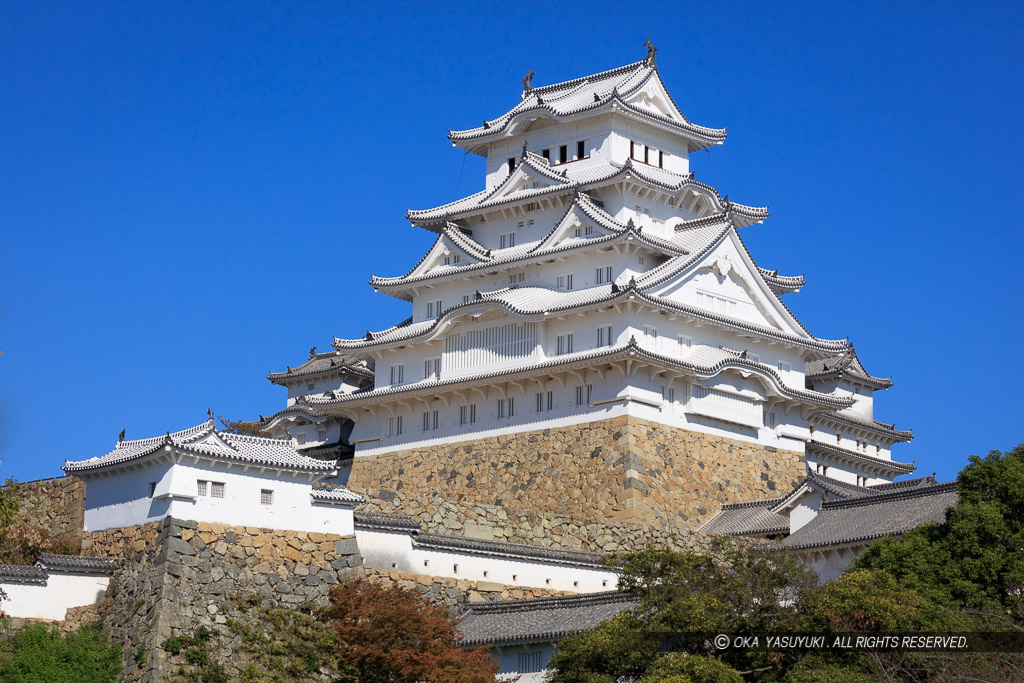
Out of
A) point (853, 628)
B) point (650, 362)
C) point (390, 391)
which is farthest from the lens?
point (390, 391)

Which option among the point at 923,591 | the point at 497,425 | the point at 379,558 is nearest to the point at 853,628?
the point at 923,591

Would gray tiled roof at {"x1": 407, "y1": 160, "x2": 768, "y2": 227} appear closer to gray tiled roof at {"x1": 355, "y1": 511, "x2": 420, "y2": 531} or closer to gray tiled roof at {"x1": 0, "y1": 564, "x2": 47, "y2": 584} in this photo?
gray tiled roof at {"x1": 355, "y1": 511, "x2": 420, "y2": 531}

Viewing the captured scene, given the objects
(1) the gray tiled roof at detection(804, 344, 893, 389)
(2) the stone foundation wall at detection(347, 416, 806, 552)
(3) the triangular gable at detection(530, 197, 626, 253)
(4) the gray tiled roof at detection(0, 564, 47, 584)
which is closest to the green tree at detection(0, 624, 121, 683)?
(4) the gray tiled roof at detection(0, 564, 47, 584)

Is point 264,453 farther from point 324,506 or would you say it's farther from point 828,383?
point 828,383

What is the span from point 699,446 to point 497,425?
6.51m

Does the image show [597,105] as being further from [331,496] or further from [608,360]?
[331,496]

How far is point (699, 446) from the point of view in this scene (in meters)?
50.9

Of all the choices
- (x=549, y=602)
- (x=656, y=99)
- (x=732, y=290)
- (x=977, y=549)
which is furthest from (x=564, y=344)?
(x=977, y=549)

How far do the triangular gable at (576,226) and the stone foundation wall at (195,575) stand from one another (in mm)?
18381

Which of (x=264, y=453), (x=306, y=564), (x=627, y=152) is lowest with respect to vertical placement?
(x=306, y=564)

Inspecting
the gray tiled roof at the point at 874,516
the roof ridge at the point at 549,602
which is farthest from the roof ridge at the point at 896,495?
the roof ridge at the point at 549,602

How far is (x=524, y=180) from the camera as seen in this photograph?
57250 millimetres

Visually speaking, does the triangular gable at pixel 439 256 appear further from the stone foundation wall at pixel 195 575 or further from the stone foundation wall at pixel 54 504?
the stone foundation wall at pixel 195 575

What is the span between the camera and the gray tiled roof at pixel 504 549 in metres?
40.9
